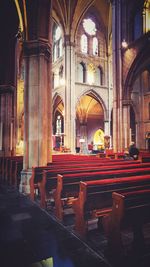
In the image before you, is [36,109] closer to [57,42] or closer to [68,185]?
[68,185]

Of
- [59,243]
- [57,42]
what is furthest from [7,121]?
[57,42]

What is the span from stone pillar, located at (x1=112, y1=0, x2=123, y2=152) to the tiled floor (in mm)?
11844

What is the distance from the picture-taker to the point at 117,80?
16.8 meters

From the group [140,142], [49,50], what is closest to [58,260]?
[49,50]

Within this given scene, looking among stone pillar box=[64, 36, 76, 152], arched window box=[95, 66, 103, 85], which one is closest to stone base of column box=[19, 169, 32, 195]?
stone pillar box=[64, 36, 76, 152]

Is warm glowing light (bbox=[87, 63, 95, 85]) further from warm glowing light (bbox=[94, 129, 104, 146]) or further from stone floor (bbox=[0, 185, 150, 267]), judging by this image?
stone floor (bbox=[0, 185, 150, 267])

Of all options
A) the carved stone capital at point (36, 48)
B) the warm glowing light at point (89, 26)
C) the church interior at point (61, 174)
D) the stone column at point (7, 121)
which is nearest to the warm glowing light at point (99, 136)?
the church interior at point (61, 174)

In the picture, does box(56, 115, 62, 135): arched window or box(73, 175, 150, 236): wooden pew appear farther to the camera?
box(56, 115, 62, 135): arched window

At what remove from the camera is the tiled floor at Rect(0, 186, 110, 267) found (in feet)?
9.39

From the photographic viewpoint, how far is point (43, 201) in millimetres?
5246

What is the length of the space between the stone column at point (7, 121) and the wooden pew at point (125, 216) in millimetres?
A: 12724

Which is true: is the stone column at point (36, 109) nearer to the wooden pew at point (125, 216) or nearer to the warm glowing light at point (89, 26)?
the wooden pew at point (125, 216)

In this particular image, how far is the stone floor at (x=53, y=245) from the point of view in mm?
2840

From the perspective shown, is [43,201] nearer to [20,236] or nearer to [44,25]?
[20,236]
